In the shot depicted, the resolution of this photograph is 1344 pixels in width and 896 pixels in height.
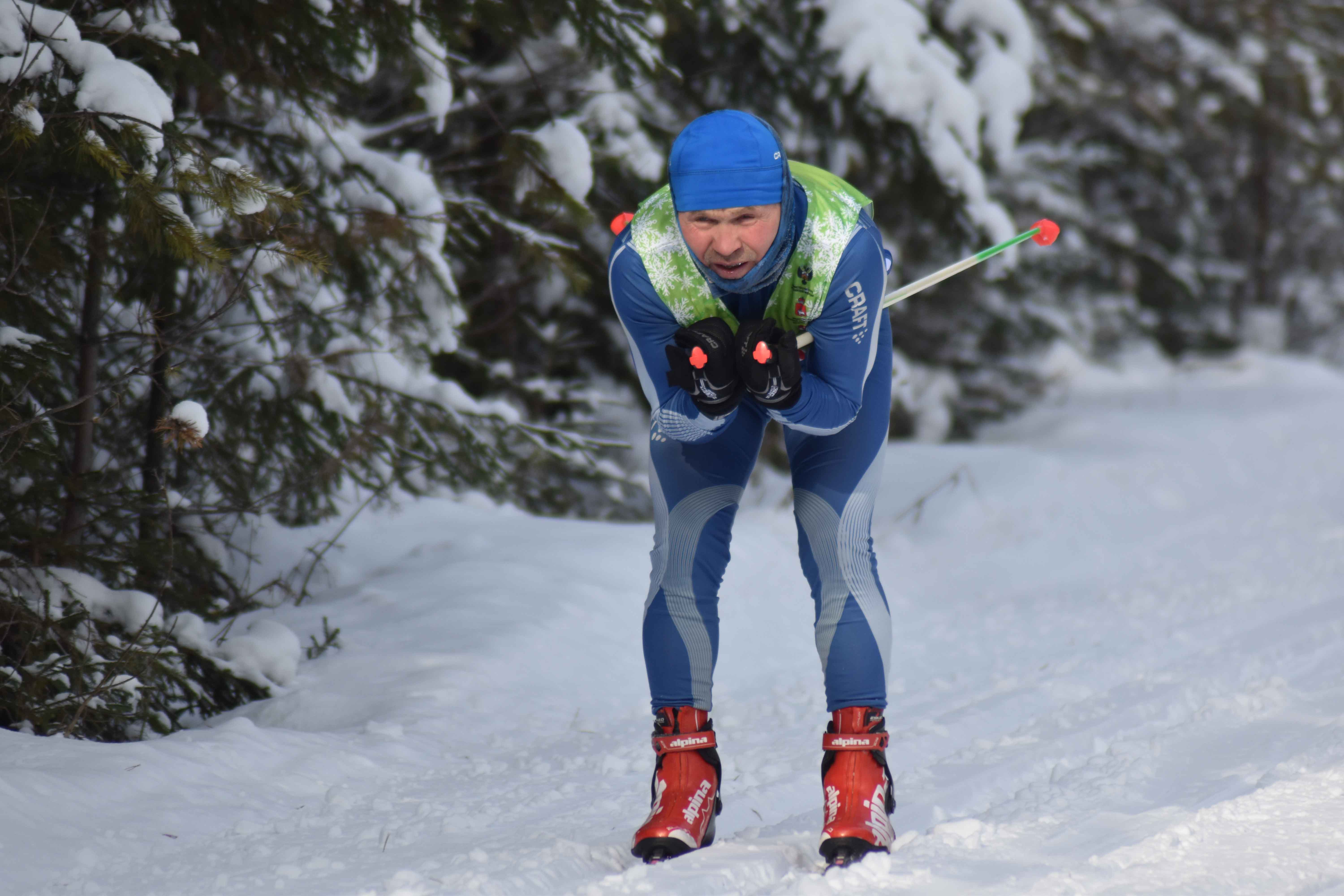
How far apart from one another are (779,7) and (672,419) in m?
5.44

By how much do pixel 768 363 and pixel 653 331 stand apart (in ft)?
1.23

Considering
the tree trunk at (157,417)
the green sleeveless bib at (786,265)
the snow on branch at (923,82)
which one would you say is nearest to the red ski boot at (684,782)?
the green sleeveless bib at (786,265)

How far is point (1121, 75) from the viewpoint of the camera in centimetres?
1212

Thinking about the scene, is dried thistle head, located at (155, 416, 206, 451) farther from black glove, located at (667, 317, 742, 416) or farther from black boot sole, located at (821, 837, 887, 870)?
black boot sole, located at (821, 837, 887, 870)

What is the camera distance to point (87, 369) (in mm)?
4043

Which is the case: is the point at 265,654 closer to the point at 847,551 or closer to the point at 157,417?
the point at 157,417

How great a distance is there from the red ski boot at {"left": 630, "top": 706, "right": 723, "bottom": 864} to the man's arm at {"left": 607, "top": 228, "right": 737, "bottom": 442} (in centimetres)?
67

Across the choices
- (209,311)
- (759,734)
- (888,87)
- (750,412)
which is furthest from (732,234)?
(888,87)

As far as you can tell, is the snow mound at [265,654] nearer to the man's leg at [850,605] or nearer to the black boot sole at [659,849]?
the black boot sole at [659,849]

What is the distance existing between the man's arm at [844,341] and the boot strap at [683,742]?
2.52 ft

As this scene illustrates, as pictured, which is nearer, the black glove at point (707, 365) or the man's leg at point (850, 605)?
the black glove at point (707, 365)

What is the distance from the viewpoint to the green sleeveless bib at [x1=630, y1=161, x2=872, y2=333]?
2588 millimetres

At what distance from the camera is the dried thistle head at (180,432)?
10.7 feet

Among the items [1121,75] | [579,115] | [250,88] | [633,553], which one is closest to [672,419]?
[250,88]
